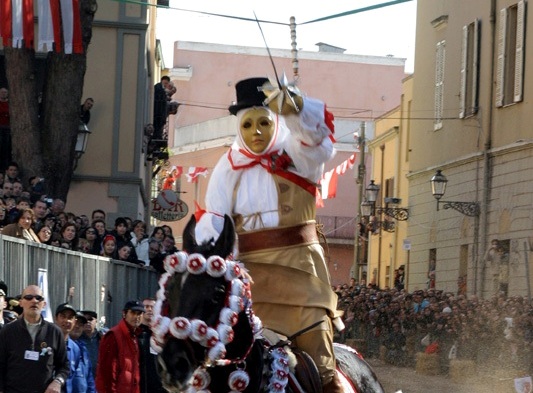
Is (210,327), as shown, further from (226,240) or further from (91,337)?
(91,337)

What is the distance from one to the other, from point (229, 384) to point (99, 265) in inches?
414

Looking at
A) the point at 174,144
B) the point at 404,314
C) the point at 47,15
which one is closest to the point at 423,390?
the point at 404,314

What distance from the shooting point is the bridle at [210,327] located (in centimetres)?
683

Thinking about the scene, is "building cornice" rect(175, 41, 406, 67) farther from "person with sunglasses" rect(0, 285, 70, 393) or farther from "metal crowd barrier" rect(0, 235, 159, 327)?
"person with sunglasses" rect(0, 285, 70, 393)

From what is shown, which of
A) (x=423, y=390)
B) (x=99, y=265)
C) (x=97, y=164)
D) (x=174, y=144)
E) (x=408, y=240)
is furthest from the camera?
(x=174, y=144)

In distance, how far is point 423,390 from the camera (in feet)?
77.6

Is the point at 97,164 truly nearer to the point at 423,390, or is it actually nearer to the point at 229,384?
the point at 423,390

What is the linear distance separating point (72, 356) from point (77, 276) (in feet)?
11.9

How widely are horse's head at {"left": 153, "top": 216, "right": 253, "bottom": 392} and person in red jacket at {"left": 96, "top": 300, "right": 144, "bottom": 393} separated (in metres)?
6.08

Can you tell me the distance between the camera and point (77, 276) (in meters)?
16.2

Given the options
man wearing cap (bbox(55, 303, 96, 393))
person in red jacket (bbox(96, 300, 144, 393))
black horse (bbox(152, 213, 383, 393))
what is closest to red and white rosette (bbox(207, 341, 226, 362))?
black horse (bbox(152, 213, 383, 393))

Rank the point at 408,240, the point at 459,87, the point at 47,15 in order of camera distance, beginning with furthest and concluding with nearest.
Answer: the point at 408,240
the point at 459,87
the point at 47,15

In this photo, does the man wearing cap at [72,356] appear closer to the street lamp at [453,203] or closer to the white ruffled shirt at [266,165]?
the white ruffled shirt at [266,165]

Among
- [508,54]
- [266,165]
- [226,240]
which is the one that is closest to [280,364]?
[226,240]
